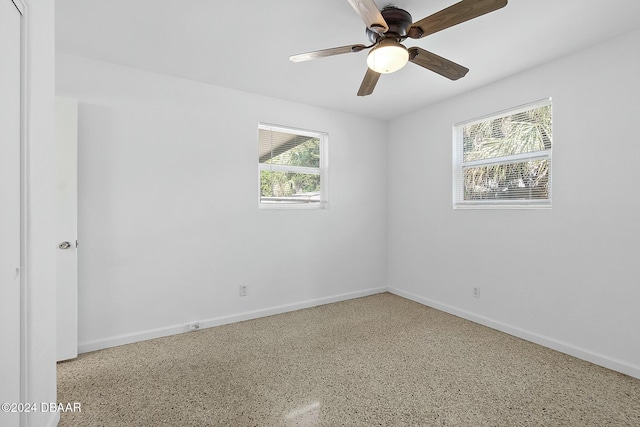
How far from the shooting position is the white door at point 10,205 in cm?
113

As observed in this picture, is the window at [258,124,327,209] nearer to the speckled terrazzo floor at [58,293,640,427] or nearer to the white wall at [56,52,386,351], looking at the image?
the white wall at [56,52,386,351]

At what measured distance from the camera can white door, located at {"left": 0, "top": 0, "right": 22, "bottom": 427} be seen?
3.70 feet

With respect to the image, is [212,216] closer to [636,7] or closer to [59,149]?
[59,149]

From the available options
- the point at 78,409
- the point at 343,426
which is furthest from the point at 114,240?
the point at 343,426

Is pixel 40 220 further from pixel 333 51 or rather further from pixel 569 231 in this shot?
pixel 569 231

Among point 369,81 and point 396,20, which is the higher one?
point 396,20

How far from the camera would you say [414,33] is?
5.82 feet

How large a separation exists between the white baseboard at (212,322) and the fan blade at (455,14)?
9.59ft

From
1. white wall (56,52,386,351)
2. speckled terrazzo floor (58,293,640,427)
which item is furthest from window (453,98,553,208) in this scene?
white wall (56,52,386,351)

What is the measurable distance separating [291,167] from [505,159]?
2.31m

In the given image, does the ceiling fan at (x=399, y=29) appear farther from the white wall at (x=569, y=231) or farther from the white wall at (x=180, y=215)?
the white wall at (x=180, y=215)

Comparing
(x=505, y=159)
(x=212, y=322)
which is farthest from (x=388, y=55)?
(x=212, y=322)

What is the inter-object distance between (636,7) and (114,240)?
4.18 meters

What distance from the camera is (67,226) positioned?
2350 mm
